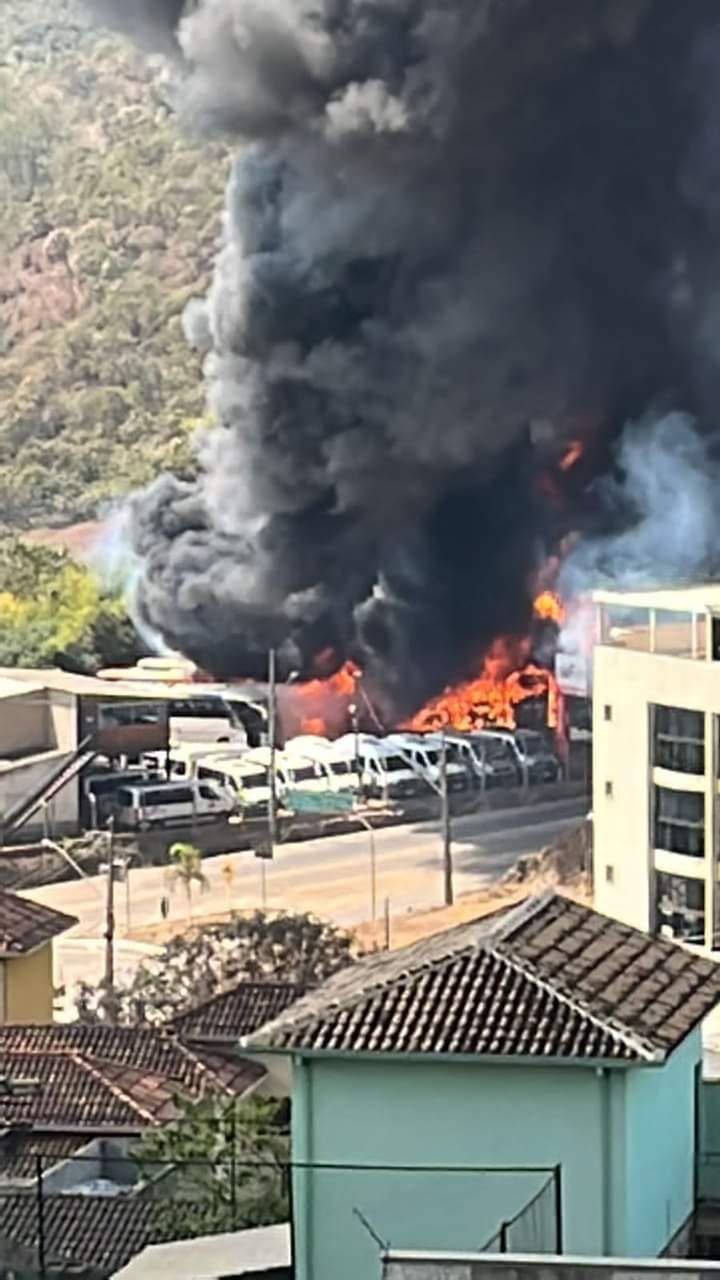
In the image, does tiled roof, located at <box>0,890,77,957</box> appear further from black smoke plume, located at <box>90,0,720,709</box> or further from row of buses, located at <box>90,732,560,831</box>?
black smoke plume, located at <box>90,0,720,709</box>

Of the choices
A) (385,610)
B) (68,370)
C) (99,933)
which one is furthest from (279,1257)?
(68,370)

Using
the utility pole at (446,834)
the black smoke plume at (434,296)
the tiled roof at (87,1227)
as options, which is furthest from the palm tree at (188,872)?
the tiled roof at (87,1227)

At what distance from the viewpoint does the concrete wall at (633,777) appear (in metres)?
10.1

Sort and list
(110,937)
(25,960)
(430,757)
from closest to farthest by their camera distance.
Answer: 1. (25,960)
2. (110,937)
3. (430,757)

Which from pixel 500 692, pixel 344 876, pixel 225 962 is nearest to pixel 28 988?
pixel 225 962

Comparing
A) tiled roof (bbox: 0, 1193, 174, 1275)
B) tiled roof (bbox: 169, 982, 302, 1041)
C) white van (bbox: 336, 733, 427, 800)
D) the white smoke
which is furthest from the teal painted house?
the white smoke

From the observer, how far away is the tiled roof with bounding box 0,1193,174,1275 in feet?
16.3

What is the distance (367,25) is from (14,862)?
4.11 m

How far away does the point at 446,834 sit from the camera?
12430mm

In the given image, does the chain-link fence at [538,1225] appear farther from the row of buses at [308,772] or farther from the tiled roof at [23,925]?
the row of buses at [308,772]

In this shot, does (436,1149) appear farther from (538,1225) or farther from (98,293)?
(98,293)

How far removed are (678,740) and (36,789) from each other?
3.66 meters

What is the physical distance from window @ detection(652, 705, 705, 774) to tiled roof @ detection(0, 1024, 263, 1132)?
3392 millimetres

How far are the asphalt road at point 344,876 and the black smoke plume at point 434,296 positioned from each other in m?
0.83
